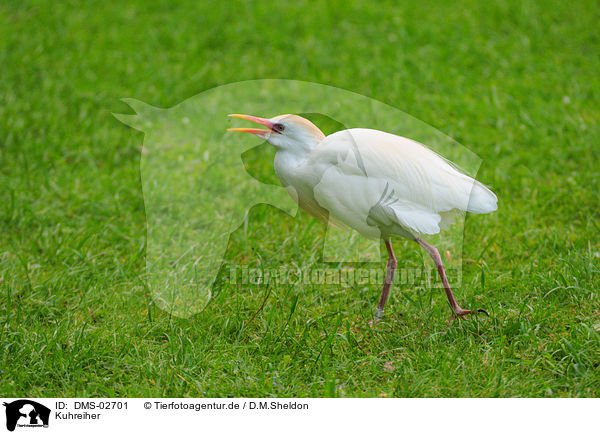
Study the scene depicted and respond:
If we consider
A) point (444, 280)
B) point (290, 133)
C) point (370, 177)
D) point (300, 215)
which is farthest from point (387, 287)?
point (300, 215)

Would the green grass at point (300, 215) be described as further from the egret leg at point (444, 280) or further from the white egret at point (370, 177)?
the white egret at point (370, 177)

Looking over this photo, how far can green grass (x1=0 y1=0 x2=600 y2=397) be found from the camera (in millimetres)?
3678

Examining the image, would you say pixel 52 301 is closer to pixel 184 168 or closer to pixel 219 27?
pixel 184 168

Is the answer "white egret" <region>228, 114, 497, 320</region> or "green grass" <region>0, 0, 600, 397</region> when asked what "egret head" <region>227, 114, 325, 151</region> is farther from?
"green grass" <region>0, 0, 600, 397</region>

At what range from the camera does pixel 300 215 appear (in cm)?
539

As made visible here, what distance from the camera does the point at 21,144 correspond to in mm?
6410

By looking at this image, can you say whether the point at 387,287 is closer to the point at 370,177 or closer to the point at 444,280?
the point at 444,280

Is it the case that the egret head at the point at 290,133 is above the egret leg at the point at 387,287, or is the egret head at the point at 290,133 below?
above

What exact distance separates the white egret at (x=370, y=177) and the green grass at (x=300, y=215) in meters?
0.71

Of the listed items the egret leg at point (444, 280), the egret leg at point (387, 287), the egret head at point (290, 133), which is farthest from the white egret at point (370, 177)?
Result: the egret leg at point (387, 287)

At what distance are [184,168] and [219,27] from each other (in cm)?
304

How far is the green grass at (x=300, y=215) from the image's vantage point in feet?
12.1

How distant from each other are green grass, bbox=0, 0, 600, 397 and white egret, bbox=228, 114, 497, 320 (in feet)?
2.34

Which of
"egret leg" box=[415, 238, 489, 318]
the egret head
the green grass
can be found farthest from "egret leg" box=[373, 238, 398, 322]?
the egret head
